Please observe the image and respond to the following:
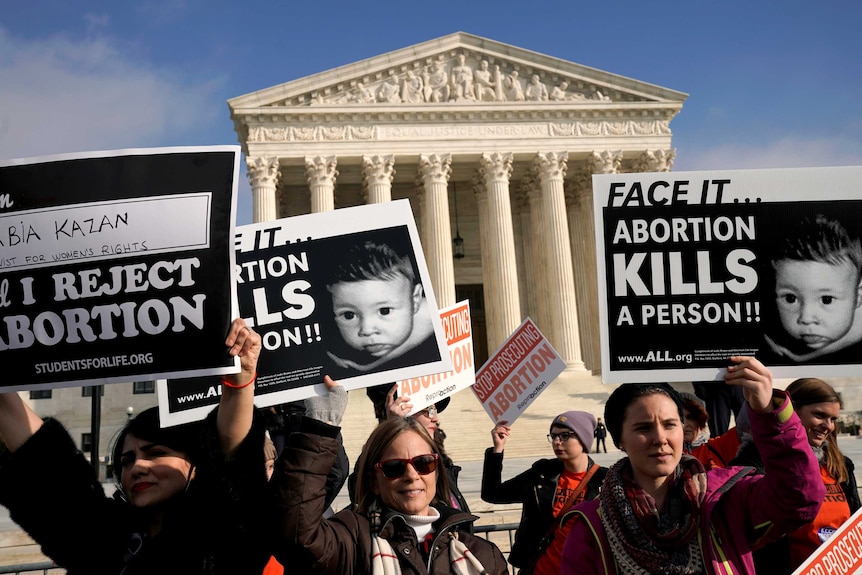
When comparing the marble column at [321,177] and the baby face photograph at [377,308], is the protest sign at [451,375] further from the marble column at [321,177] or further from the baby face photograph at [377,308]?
the marble column at [321,177]

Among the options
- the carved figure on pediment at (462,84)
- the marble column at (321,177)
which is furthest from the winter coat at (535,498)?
the carved figure on pediment at (462,84)

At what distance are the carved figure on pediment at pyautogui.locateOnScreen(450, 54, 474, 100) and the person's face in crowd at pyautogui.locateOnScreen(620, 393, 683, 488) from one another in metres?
38.6

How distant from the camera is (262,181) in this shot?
38.7m

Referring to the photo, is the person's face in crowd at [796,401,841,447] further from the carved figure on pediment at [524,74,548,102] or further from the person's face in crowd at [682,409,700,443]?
the carved figure on pediment at [524,74,548,102]

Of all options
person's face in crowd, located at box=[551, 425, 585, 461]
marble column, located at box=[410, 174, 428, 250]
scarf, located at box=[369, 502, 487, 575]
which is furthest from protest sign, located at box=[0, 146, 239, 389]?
marble column, located at box=[410, 174, 428, 250]

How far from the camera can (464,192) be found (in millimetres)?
46094

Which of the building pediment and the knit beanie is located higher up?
the building pediment

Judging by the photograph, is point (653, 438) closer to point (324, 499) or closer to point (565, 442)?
point (324, 499)

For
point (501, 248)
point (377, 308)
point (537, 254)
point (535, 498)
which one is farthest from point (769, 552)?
point (537, 254)

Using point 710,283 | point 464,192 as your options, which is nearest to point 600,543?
point 710,283

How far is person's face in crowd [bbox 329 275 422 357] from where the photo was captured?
218 inches

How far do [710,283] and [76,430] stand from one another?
1778 inches

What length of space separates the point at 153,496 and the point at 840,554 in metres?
3.39

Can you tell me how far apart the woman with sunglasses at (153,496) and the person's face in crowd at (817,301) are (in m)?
2.80
